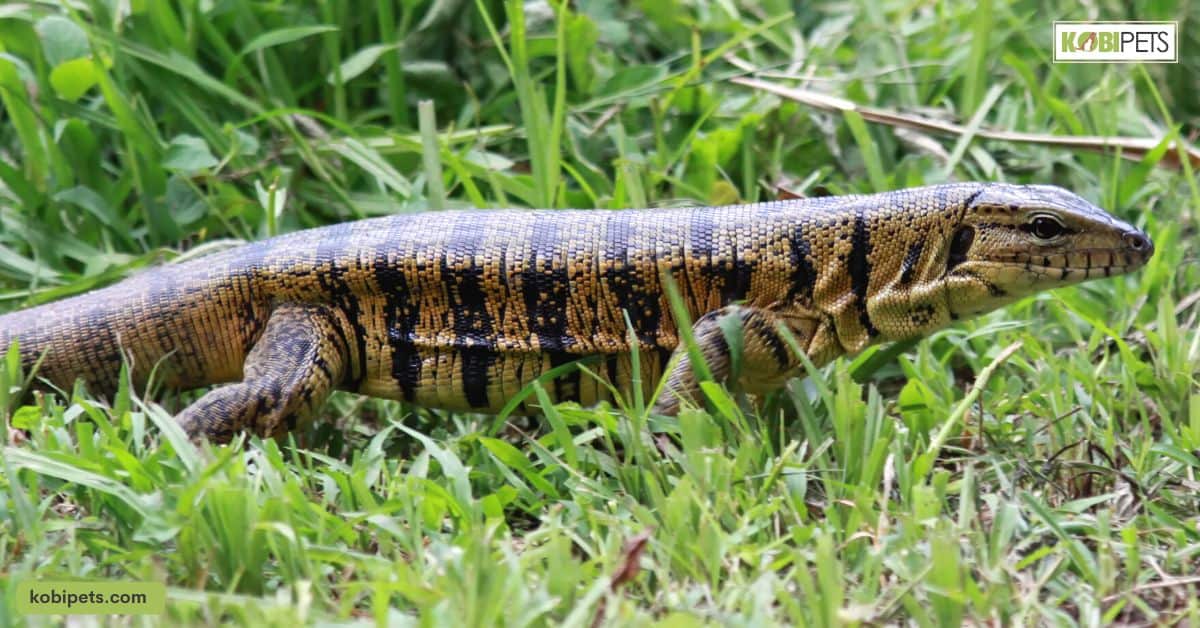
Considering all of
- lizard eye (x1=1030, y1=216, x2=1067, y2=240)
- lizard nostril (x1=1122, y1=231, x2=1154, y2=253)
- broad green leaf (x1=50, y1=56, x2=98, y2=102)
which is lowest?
lizard nostril (x1=1122, y1=231, x2=1154, y2=253)

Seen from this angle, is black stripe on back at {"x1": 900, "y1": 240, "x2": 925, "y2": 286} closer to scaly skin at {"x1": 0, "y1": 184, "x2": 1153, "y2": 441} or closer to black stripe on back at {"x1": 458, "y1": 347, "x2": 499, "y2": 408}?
scaly skin at {"x1": 0, "y1": 184, "x2": 1153, "y2": 441}

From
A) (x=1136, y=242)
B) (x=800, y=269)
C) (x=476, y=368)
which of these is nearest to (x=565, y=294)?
(x=476, y=368)

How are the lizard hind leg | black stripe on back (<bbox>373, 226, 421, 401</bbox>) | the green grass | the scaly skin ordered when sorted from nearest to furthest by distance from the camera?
1. the green grass
2. the lizard hind leg
3. the scaly skin
4. black stripe on back (<bbox>373, 226, 421, 401</bbox>)

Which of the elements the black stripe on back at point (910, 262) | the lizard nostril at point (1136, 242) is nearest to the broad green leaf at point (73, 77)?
the black stripe on back at point (910, 262)

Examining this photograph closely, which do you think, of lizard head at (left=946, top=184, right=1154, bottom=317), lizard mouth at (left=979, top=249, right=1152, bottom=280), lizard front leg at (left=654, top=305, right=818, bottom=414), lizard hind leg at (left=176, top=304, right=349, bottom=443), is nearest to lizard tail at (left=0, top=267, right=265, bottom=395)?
lizard hind leg at (left=176, top=304, right=349, bottom=443)

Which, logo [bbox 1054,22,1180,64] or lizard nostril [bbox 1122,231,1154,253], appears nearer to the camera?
lizard nostril [bbox 1122,231,1154,253]

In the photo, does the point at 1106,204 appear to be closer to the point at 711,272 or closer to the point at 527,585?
the point at 711,272

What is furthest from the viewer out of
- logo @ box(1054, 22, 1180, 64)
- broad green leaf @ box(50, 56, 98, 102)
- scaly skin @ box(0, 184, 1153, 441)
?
logo @ box(1054, 22, 1180, 64)

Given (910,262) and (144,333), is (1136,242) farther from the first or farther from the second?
(144,333)
